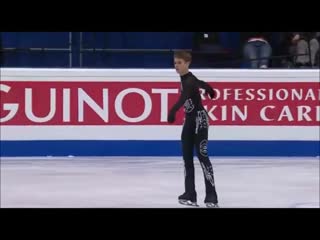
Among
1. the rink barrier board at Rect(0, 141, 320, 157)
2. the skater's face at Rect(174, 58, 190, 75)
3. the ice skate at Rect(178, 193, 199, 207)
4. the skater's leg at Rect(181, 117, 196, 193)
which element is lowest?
the ice skate at Rect(178, 193, 199, 207)

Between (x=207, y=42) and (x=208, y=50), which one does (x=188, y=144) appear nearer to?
(x=208, y=50)

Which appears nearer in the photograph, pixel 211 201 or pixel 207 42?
pixel 211 201

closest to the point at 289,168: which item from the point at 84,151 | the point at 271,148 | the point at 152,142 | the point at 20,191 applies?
the point at 271,148

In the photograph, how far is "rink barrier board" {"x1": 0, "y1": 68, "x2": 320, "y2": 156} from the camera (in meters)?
14.0

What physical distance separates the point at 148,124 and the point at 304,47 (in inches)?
135

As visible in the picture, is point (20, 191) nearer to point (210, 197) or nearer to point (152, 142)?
point (210, 197)

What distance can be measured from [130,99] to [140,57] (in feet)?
8.20

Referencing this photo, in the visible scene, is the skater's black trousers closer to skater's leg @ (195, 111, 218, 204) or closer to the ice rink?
skater's leg @ (195, 111, 218, 204)

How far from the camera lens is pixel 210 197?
9.44 m

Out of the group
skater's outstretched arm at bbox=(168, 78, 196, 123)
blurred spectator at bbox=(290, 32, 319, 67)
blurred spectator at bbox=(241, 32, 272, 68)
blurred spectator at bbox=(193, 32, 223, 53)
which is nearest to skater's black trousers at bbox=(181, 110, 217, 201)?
skater's outstretched arm at bbox=(168, 78, 196, 123)

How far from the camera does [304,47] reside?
51.3 ft

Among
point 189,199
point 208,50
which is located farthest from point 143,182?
point 208,50

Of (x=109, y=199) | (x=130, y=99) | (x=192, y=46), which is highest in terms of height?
(x=192, y=46)

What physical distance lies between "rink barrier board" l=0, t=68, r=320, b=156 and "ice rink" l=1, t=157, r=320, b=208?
25 centimetres
